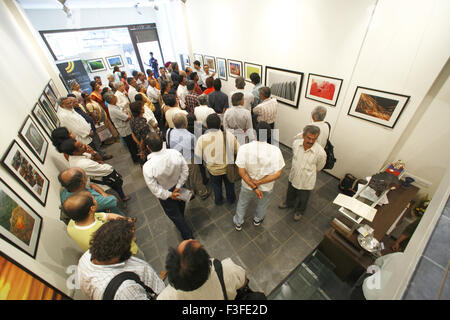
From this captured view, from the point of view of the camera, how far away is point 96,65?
27.1 ft

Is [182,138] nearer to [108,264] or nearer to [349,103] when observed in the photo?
[108,264]

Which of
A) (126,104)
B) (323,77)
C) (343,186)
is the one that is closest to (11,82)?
(126,104)

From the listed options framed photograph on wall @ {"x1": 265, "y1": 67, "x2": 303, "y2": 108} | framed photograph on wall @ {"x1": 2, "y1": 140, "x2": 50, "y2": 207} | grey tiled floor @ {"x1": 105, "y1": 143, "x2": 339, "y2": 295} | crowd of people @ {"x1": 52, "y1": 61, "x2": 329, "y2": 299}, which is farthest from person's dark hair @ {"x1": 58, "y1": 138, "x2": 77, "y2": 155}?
framed photograph on wall @ {"x1": 265, "y1": 67, "x2": 303, "y2": 108}

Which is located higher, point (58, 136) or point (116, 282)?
point (58, 136)

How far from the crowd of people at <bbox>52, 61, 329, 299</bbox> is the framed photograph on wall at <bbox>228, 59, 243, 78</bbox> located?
4.59 ft

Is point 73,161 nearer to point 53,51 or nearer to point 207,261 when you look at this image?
point 207,261

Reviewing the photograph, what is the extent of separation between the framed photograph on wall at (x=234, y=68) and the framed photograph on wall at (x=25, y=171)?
203 inches

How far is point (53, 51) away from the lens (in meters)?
8.20

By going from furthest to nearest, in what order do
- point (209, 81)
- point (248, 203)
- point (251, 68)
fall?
point (251, 68)
point (209, 81)
point (248, 203)

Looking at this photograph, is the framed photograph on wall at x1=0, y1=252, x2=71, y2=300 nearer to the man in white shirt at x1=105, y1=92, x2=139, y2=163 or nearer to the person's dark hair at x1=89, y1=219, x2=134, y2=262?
the person's dark hair at x1=89, y1=219, x2=134, y2=262

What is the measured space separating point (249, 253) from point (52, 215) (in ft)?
8.61

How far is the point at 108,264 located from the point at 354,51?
4.20 m

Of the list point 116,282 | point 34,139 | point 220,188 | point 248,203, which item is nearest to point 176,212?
point 220,188

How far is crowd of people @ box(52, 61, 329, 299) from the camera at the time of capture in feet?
3.95
